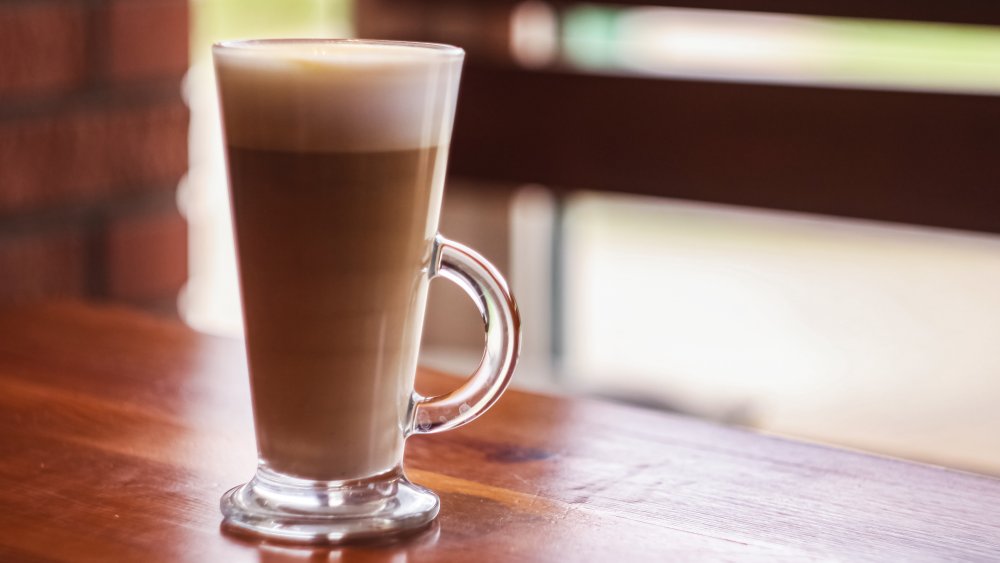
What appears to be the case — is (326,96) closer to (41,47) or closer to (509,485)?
(509,485)

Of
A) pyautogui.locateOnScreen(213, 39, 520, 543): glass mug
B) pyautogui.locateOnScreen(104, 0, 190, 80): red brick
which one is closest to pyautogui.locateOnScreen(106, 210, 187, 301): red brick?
pyautogui.locateOnScreen(104, 0, 190, 80): red brick

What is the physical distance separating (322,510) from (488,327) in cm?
12

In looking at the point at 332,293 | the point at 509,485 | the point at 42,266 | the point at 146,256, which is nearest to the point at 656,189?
the point at 146,256

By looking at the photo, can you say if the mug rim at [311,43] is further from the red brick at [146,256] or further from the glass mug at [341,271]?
the red brick at [146,256]

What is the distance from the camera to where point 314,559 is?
0.56 meters

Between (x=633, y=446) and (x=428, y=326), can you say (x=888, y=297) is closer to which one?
Answer: (x=428, y=326)

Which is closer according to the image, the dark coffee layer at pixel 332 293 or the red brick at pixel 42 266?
the dark coffee layer at pixel 332 293

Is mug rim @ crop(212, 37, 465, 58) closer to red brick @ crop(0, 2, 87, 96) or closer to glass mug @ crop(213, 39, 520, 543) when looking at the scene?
glass mug @ crop(213, 39, 520, 543)

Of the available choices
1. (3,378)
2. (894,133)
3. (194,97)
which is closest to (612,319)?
(894,133)

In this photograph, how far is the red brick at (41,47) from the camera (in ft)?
4.18

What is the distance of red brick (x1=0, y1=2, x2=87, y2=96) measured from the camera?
4.18ft

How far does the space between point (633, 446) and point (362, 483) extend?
0.67 feet

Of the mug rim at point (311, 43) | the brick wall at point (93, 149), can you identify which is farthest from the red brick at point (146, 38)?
the mug rim at point (311, 43)

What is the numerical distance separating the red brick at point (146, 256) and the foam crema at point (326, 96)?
36.3 inches
